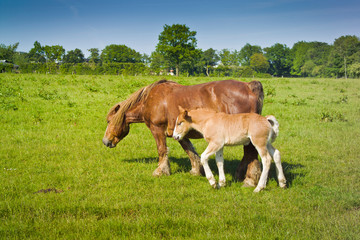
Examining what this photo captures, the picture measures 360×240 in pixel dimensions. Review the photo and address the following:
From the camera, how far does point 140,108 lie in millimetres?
8602

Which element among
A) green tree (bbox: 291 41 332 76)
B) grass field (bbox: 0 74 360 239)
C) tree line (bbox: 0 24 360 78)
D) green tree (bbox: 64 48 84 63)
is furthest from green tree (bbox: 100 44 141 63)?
grass field (bbox: 0 74 360 239)

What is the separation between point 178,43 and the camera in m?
75.2

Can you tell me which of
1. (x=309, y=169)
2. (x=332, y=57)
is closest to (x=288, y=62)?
(x=332, y=57)

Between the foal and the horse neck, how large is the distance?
1839 mm

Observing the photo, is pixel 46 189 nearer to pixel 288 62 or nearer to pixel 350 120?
pixel 350 120

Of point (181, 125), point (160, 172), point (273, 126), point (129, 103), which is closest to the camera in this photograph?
point (273, 126)

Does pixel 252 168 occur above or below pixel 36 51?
below

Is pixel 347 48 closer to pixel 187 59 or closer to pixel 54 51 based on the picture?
pixel 187 59

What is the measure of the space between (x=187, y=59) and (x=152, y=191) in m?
71.3

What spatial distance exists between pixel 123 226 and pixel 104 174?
126 inches

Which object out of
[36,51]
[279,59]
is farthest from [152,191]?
[279,59]

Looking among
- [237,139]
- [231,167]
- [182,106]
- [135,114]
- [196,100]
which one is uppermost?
[196,100]

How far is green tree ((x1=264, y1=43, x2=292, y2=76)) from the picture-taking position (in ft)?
452

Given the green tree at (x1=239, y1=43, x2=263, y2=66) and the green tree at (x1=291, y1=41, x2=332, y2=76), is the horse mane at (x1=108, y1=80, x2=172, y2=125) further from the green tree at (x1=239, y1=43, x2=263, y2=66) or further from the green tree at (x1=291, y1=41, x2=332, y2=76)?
the green tree at (x1=239, y1=43, x2=263, y2=66)
